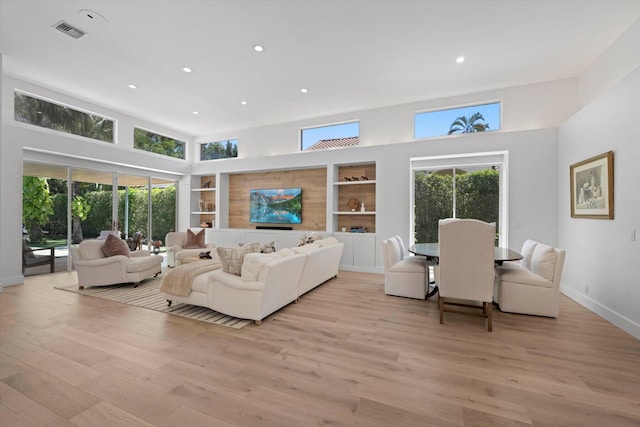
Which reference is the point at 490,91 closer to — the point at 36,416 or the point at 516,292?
the point at 516,292

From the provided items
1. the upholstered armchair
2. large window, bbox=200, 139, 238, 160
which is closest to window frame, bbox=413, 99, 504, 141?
the upholstered armchair

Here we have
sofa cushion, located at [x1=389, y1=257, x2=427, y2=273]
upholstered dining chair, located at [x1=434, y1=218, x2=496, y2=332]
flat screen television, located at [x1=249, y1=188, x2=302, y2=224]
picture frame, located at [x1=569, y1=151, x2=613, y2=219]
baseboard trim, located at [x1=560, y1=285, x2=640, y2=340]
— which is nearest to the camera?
baseboard trim, located at [x1=560, y1=285, x2=640, y2=340]

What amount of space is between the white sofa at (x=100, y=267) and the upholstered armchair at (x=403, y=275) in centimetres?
418

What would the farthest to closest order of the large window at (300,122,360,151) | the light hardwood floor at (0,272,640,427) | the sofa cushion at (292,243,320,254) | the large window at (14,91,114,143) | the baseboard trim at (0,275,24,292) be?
the large window at (300,122,360,151), the large window at (14,91,114,143), the baseboard trim at (0,275,24,292), the sofa cushion at (292,243,320,254), the light hardwood floor at (0,272,640,427)

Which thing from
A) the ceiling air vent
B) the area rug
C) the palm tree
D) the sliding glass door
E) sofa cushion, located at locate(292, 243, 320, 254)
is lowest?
the area rug

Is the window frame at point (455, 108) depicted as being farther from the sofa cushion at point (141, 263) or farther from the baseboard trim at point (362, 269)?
the sofa cushion at point (141, 263)

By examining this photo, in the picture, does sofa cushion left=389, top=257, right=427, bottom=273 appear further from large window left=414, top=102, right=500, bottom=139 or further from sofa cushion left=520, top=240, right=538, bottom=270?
large window left=414, top=102, right=500, bottom=139

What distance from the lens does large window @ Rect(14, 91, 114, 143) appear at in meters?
5.16

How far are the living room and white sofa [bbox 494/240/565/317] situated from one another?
584mm

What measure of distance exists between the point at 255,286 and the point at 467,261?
7.94 feet

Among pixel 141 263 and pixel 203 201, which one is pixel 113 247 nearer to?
pixel 141 263

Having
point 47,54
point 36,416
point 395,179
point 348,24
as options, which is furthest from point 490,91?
point 47,54

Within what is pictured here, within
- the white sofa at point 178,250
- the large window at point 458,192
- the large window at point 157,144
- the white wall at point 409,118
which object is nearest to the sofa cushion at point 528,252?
the large window at point 458,192

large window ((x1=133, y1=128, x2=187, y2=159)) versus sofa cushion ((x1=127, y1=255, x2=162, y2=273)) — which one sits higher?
large window ((x1=133, y1=128, x2=187, y2=159))
